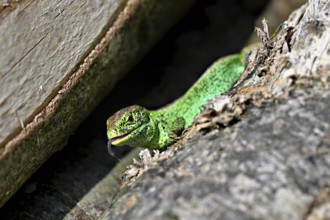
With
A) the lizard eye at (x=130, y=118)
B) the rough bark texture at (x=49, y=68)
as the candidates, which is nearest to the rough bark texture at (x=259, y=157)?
the rough bark texture at (x=49, y=68)

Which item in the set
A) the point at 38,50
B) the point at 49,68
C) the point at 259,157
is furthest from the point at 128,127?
the point at 259,157

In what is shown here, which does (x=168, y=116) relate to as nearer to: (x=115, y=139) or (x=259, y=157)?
(x=115, y=139)

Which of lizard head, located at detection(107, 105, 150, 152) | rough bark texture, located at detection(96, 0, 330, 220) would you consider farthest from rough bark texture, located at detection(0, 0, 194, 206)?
rough bark texture, located at detection(96, 0, 330, 220)

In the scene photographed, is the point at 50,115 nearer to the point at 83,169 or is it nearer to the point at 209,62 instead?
the point at 83,169

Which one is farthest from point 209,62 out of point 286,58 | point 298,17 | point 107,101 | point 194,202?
point 194,202

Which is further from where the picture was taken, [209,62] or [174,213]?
[209,62]

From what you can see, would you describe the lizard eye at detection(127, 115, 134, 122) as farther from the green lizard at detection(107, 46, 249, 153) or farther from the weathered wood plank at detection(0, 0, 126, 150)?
the weathered wood plank at detection(0, 0, 126, 150)
